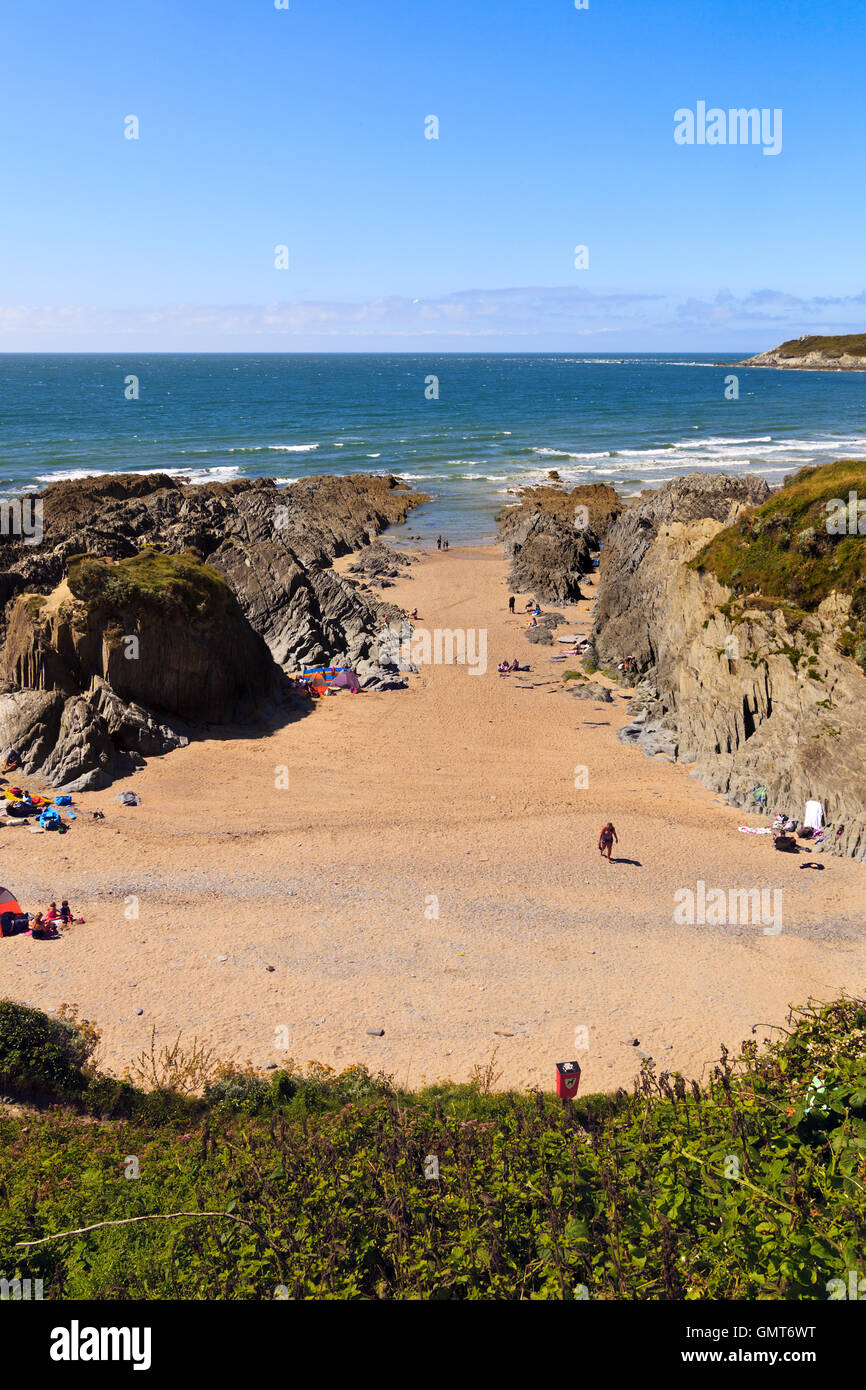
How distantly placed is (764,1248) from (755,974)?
351 inches

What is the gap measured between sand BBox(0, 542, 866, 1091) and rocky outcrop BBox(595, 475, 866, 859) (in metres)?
1.23

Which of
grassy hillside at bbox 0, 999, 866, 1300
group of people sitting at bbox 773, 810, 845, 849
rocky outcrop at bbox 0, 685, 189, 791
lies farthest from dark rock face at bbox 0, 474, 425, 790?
group of people sitting at bbox 773, 810, 845, 849

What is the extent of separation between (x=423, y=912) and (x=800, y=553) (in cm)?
1676

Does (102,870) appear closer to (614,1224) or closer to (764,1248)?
(614,1224)

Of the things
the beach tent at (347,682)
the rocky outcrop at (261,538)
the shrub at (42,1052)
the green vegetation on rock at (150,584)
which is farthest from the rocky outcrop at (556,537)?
the shrub at (42,1052)

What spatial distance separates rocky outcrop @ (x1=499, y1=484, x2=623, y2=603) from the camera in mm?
50250

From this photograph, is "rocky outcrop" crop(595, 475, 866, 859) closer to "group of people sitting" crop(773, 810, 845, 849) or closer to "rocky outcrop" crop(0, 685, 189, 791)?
"group of people sitting" crop(773, 810, 845, 849)

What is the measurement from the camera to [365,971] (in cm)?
1738

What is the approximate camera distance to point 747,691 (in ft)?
86.1

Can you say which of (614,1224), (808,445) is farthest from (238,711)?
(808,445)

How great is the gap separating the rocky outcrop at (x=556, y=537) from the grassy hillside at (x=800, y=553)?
63.1ft

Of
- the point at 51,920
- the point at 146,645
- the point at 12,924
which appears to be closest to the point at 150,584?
the point at 146,645

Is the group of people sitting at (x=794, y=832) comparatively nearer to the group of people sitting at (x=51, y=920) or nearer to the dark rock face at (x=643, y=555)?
the dark rock face at (x=643, y=555)

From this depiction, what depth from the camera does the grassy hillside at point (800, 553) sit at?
24.9 meters
